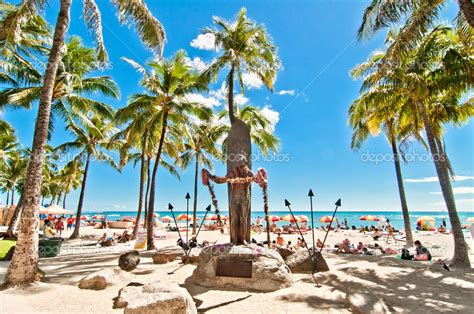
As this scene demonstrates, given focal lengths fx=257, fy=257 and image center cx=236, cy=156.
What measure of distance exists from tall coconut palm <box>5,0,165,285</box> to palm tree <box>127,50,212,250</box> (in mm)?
4967

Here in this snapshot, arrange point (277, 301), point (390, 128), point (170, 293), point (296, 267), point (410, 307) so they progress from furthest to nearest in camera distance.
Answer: point (390, 128) < point (296, 267) < point (277, 301) < point (410, 307) < point (170, 293)

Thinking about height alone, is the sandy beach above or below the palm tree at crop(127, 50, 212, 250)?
below

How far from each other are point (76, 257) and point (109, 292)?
725 centimetres

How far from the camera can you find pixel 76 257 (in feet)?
41.0

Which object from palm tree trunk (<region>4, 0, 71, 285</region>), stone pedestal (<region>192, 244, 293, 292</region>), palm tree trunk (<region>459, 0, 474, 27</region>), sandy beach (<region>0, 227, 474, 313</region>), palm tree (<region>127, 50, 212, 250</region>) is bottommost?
sandy beach (<region>0, 227, 474, 313</region>)

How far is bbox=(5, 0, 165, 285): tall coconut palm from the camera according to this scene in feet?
22.1

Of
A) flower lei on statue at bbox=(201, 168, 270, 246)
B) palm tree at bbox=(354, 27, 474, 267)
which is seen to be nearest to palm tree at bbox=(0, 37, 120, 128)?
flower lei on statue at bbox=(201, 168, 270, 246)

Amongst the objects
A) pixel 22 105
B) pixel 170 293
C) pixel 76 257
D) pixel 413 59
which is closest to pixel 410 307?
pixel 170 293

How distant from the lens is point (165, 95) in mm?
15344

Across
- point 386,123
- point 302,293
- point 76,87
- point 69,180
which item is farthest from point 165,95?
point 69,180

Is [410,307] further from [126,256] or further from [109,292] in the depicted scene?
[126,256]

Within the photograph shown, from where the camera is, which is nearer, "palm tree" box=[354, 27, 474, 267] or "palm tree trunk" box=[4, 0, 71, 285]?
"palm tree trunk" box=[4, 0, 71, 285]

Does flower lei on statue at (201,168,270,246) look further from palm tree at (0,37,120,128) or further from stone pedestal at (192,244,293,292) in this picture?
palm tree at (0,37,120,128)

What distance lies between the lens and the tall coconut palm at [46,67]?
6.74 m
